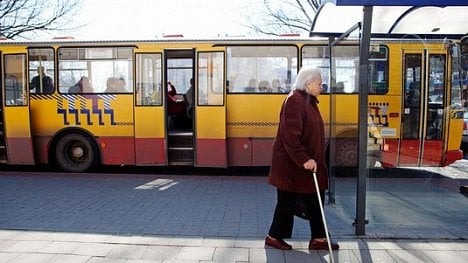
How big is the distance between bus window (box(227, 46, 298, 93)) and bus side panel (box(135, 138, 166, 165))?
200 centimetres

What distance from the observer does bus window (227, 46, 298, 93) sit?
902 cm

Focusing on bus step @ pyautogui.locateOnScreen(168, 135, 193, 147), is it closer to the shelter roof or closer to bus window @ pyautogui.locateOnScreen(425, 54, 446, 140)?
the shelter roof

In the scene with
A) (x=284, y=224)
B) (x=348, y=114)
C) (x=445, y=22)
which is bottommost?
(x=284, y=224)

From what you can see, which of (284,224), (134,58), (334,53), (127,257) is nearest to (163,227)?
(127,257)

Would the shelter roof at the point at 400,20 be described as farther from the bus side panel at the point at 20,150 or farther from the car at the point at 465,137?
the bus side panel at the point at 20,150

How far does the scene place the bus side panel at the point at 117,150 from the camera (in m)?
9.18

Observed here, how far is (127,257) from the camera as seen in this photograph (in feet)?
14.5

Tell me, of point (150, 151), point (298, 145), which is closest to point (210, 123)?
point (150, 151)

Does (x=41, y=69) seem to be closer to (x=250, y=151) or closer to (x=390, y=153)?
(x=250, y=151)

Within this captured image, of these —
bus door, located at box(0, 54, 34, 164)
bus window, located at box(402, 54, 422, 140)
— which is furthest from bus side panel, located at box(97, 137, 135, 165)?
bus window, located at box(402, 54, 422, 140)

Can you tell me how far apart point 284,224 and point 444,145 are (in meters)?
5.06

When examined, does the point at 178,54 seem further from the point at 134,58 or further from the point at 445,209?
the point at 445,209

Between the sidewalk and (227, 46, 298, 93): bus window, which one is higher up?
(227, 46, 298, 93): bus window

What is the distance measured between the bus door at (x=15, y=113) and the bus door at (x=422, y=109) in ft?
25.5
